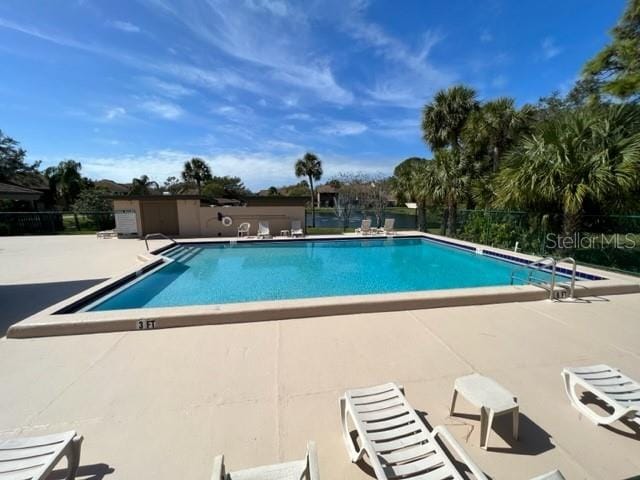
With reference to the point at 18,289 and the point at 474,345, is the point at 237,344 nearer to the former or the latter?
the point at 474,345

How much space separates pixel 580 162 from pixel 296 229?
10.8 meters

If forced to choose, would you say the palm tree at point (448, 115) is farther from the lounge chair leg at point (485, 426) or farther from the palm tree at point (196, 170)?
the palm tree at point (196, 170)

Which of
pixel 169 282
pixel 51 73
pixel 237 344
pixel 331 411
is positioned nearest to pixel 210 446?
pixel 331 411

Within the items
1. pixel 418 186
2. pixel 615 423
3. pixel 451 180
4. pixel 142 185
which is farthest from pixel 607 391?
pixel 142 185

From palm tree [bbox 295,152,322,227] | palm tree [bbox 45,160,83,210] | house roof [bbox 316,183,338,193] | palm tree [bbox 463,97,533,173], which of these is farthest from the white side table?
house roof [bbox 316,183,338,193]

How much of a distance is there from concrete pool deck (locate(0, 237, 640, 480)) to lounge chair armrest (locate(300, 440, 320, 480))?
40cm

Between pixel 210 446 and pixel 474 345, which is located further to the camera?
pixel 474 345

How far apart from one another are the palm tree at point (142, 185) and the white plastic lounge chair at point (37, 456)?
42.4m

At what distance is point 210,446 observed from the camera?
2023 millimetres

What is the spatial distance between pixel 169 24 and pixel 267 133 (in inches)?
489

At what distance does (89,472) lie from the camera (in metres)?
1.82

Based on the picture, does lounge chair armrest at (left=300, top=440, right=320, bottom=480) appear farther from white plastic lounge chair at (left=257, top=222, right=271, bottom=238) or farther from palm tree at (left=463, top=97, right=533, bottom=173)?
palm tree at (left=463, top=97, right=533, bottom=173)

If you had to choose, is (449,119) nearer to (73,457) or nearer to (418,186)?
(418,186)

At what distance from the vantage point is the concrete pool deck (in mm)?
1960
